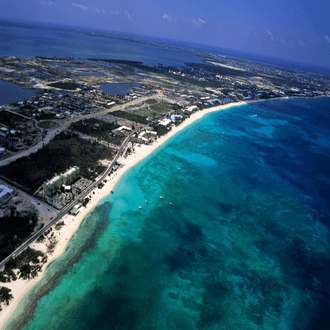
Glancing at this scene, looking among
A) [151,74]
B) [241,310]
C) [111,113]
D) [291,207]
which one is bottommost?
[241,310]

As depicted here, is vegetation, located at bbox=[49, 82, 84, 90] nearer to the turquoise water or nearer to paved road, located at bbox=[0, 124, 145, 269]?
the turquoise water

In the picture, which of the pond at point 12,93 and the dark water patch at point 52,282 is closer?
the dark water patch at point 52,282

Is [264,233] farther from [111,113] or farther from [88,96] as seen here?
[88,96]

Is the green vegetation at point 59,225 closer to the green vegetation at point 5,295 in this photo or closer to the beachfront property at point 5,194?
the green vegetation at point 5,295

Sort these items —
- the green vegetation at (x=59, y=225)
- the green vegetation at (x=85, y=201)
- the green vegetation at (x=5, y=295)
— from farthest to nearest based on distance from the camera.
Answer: the green vegetation at (x=85, y=201), the green vegetation at (x=59, y=225), the green vegetation at (x=5, y=295)

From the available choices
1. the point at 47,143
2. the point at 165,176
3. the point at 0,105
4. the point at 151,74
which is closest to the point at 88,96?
the point at 0,105

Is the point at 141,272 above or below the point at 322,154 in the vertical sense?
below

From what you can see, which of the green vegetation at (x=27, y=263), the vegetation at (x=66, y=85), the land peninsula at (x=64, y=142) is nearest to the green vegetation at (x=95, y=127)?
the land peninsula at (x=64, y=142)
